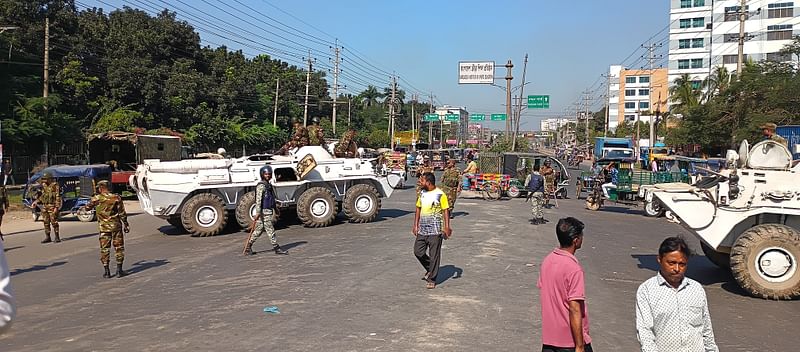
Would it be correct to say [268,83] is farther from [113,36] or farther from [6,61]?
[6,61]

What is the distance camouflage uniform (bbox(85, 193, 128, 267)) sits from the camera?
10.1 metres

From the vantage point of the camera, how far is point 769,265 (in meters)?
8.69

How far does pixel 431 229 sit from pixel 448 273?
4.18ft

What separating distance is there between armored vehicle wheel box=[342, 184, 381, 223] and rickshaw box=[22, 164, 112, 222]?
25.1 feet

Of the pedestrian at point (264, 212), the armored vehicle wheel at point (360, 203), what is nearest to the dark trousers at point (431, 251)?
the pedestrian at point (264, 212)

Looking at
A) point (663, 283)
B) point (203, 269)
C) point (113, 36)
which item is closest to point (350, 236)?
point (203, 269)

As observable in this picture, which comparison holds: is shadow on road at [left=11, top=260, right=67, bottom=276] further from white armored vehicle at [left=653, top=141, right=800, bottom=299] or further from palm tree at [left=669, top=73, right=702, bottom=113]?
palm tree at [left=669, top=73, right=702, bottom=113]

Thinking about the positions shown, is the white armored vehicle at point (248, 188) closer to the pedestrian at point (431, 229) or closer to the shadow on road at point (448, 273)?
the shadow on road at point (448, 273)

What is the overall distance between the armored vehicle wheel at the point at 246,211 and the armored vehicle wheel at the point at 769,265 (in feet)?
32.5

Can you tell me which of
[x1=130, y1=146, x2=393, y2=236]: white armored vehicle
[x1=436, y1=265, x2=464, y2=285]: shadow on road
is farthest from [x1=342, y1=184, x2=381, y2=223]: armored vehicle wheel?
[x1=436, y1=265, x2=464, y2=285]: shadow on road

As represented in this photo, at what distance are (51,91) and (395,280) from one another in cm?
2933

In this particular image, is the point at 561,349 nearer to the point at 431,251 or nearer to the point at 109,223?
the point at 431,251

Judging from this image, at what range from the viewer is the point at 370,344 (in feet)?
20.7

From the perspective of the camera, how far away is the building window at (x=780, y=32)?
61.6m
